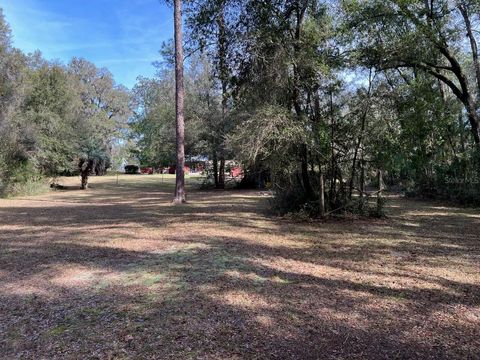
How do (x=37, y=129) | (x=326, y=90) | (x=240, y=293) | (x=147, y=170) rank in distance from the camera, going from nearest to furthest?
(x=240, y=293) < (x=326, y=90) < (x=37, y=129) < (x=147, y=170)

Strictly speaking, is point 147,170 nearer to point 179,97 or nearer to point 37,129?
point 37,129

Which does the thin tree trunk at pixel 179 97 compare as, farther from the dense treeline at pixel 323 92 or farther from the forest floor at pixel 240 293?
the forest floor at pixel 240 293

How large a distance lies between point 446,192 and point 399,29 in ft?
23.6

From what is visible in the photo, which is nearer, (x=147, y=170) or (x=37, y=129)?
(x=37, y=129)

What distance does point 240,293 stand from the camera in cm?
444

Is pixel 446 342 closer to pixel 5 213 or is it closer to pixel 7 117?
pixel 5 213

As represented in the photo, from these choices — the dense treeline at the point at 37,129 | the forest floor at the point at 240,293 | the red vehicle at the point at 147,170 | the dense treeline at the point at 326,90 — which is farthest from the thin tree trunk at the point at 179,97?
the red vehicle at the point at 147,170

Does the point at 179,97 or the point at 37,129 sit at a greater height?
the point at 179,97

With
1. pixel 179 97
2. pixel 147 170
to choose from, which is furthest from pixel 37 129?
pixel 147 170

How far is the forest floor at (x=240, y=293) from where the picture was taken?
3207 mm

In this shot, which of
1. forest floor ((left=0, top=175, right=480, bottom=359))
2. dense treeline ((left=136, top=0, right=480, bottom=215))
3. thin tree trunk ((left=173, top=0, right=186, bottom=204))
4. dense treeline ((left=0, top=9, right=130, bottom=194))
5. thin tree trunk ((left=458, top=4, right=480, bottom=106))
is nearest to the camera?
forest floor ((left=0, top=175, right=480, bottom=359))

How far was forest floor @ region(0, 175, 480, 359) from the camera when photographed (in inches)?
126

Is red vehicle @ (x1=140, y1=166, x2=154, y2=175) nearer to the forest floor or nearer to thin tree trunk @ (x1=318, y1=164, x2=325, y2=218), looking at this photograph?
thin tree trunk @ (x1=318, y1=164, x2=325, y2=218)

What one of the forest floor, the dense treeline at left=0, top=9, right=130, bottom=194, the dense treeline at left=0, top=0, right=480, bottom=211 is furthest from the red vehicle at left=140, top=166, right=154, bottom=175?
the forest floor
